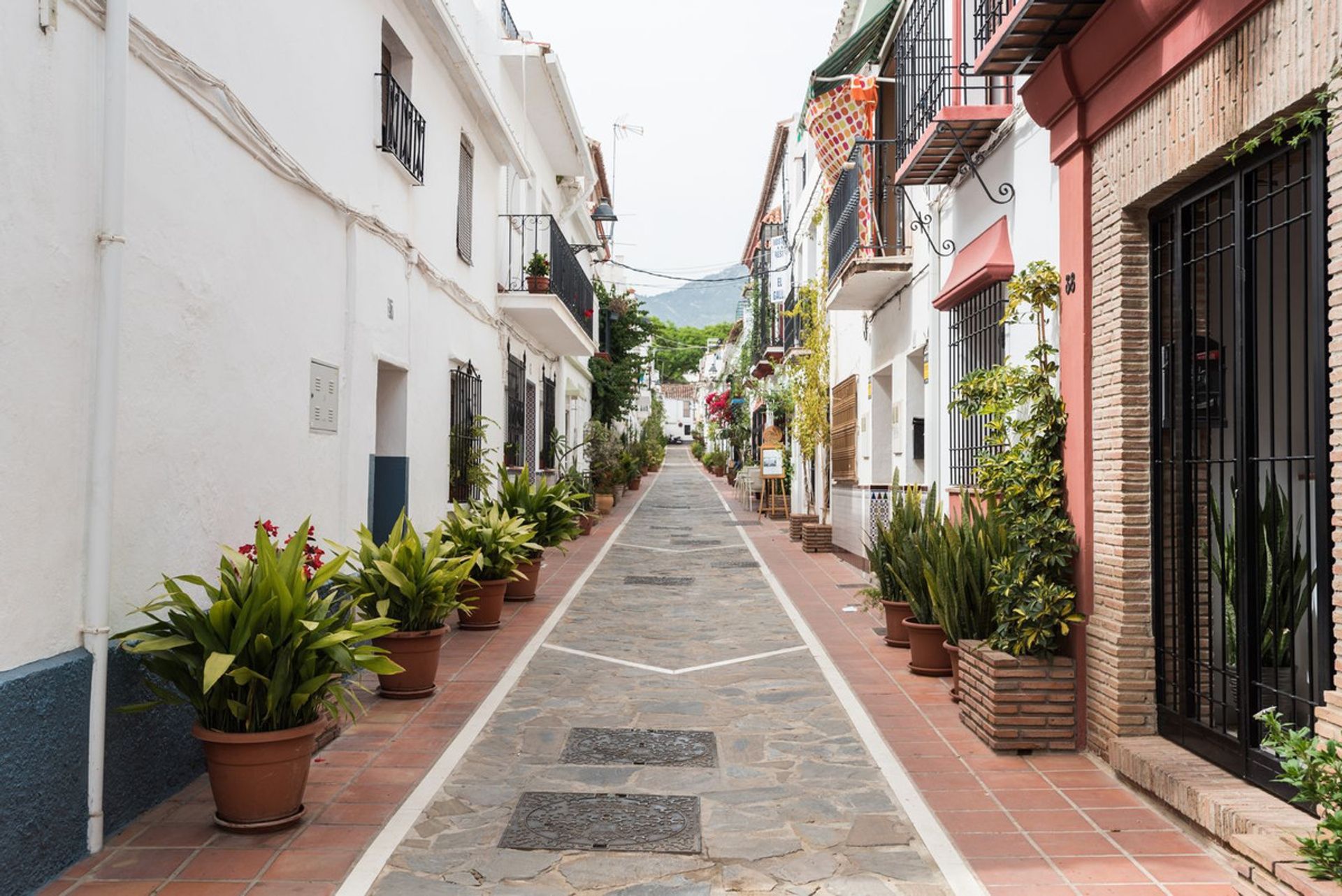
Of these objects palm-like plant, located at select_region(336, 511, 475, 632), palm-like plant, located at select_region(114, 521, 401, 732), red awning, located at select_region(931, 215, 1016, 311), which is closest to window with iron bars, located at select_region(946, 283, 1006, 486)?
red awning, located at select_region(931, 215, 1016, 311)

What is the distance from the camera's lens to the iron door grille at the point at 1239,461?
4352 mm

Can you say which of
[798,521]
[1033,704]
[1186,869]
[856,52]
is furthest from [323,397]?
[798,521]

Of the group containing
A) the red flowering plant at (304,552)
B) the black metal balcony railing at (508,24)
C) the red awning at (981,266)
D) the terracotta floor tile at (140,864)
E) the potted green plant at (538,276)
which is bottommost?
the terracotta floor tile at (140,864)

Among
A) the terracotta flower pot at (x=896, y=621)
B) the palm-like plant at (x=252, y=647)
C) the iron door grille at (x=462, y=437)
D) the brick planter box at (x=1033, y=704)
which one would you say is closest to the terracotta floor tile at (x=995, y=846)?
the brick planter box at (x=1033, y=704)

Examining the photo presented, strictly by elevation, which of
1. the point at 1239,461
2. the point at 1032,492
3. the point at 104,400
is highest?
the point at 104,400

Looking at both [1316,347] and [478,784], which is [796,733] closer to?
[478,784]

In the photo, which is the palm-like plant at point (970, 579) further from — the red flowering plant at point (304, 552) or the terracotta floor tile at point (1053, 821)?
the red flowering plant at point (304, 552)

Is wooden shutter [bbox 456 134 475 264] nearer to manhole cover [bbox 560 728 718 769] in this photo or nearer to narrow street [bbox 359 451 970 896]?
narrow street [bbox 359 451 970 896]

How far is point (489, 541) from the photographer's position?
10.1 m

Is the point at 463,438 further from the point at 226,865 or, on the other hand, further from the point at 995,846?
the point at 995,846

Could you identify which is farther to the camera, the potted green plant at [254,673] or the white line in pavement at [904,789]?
the potted green plant at [254,673]

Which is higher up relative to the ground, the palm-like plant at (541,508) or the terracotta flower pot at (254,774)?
the palm-like plant at (541,508)

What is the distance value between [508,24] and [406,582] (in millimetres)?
11742

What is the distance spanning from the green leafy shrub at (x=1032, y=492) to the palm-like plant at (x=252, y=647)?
11.2 feet
